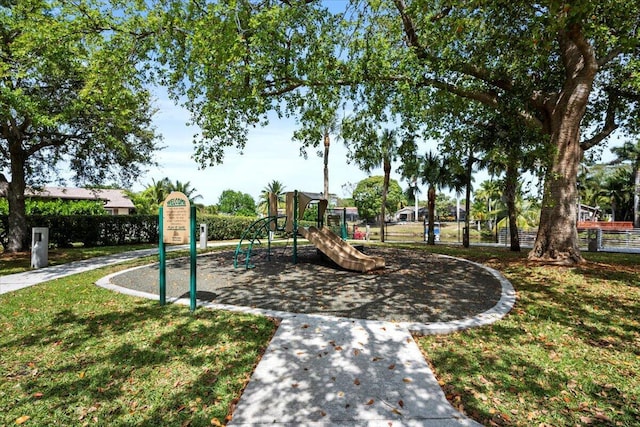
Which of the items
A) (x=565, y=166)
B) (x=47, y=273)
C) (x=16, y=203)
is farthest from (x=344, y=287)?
(x=16, y=203)

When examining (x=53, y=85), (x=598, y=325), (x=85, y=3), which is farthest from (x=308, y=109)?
(x=598, y=325)

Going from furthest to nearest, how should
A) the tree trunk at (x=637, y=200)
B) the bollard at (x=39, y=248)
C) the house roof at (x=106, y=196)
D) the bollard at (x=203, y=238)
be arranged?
the house roof at (x=106, y=196) → the tree trunk at (x=637, y=200) → the bollard at (x=203, y=238) → the bollard at (x=39, y=248)

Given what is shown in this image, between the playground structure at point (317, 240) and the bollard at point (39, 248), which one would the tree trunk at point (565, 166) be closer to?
the playground structure at point (317, 240)

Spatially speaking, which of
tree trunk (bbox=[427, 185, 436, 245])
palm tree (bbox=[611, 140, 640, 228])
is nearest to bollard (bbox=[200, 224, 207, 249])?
tree trunk (bbox=[427, 185, 436, 245])

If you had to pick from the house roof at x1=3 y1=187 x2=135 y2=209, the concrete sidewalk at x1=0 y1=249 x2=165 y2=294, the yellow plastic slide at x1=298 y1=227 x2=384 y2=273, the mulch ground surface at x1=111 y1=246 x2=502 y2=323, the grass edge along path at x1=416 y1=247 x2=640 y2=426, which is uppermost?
the house roof at x1=3 y1=187 x2=135 y2=209

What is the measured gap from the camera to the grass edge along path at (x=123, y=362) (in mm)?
2904

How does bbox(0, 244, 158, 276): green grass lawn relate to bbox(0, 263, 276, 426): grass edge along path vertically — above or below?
above

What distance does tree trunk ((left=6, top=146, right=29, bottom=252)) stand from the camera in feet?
43.7

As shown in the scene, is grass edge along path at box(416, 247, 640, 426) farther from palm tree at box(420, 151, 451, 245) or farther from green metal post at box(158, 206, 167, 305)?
palm tree at box(420, 151, 451, 245)

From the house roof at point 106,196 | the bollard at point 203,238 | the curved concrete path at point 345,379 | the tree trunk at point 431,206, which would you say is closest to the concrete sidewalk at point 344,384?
the curved concrete path at point 345,379

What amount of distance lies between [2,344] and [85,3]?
32.9 ft

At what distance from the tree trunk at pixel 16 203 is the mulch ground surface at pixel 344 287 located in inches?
313

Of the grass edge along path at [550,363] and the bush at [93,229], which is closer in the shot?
the grass edge along path at [550,363]

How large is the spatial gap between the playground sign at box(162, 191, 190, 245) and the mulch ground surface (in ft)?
4.84
